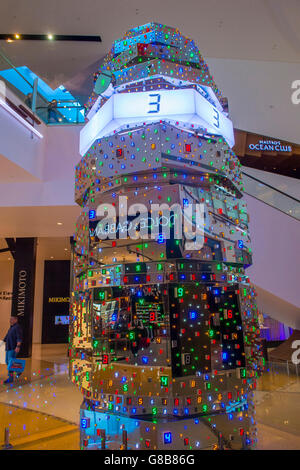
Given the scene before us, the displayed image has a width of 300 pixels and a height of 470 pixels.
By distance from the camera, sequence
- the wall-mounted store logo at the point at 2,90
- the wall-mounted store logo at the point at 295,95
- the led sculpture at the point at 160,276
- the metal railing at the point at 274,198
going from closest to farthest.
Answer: the led sculpture at the point at 160,276 → the wall-mounted store logo at the point at 2,90 → the metal railing at the point at 274,198 → the wall-mounted store logo at the point at 295,95

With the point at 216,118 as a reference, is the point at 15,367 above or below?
below

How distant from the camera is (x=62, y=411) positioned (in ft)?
13.3

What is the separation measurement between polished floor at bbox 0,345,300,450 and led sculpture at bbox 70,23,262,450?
1.04 metres

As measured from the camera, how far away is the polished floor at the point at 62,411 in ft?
9.49

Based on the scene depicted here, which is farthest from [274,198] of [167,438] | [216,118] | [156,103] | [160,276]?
[167,438]

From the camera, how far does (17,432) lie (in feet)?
10.5

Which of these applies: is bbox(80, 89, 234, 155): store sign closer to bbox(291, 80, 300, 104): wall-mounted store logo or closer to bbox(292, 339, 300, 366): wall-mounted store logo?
bbox(292, 339, 300, 366): wall-mounted store logo

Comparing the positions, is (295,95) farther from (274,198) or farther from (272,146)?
(274,198)

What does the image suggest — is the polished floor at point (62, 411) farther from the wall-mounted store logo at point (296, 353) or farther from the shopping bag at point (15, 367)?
the wall-mounted store logo at point (296, 353)

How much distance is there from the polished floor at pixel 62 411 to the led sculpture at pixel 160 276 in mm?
1036

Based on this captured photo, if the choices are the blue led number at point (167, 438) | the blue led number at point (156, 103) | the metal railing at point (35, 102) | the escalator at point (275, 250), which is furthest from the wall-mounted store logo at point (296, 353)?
the metal railing at point (35, 102)

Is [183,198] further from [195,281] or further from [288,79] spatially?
[288,79]

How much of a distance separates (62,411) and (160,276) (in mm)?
3026

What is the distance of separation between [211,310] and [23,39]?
26.9 ft
